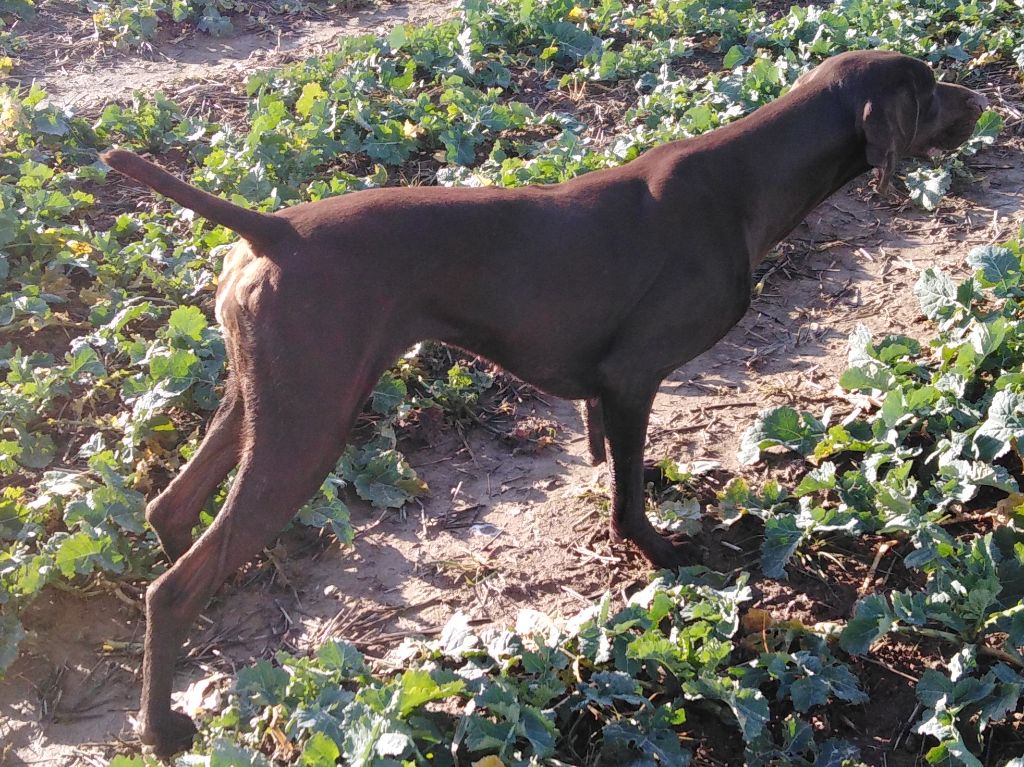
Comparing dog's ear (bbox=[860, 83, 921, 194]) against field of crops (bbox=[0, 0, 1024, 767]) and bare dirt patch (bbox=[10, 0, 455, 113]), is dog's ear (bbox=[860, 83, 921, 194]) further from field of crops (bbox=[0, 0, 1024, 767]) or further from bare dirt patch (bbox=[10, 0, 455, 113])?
bare dirt patch (bbox=[10, 0, 455, 113])

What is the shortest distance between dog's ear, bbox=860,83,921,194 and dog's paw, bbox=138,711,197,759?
3.26m

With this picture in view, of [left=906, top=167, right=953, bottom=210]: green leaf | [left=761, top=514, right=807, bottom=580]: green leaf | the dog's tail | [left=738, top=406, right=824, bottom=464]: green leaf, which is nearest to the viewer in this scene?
the dog's tail

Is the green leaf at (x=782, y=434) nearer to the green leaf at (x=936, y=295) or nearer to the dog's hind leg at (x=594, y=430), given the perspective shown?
the dog's hind leg at (x=594, y=430)

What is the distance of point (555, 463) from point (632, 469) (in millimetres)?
732

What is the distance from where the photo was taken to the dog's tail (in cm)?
302

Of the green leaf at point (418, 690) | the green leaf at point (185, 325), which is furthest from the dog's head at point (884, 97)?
the green leaf at point (185, 325)

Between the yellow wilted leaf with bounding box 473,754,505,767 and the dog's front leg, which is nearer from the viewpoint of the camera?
the yellow wilted leaf with bounding box 473,754,505,767

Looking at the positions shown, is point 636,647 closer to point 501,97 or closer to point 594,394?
point 594,394

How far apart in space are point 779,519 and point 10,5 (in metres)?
7.88

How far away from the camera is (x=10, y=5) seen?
26.9 feet

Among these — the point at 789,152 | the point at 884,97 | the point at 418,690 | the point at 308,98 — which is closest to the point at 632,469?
the point at 418,690

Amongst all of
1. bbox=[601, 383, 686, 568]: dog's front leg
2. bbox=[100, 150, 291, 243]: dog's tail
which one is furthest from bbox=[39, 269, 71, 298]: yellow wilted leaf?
bbox=[601, 383, 686, 568]: dog's front leg

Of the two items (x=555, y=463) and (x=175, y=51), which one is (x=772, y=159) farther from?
(x=175, y=51)

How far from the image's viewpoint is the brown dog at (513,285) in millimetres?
3070
